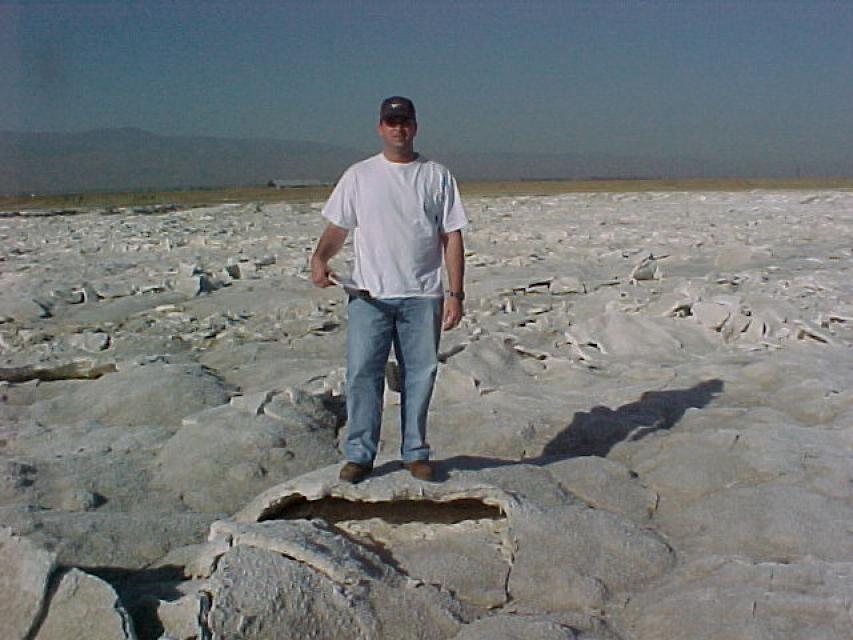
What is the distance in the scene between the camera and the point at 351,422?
3512 mm

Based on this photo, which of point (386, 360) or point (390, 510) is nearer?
point (390, 510)

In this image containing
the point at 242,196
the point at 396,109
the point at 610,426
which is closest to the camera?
the point at 396,109

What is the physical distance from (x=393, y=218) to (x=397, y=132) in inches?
12.2

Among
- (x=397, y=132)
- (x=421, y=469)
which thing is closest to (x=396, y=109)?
(x=397, y=132)

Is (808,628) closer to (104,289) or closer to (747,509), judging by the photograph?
(747,509)

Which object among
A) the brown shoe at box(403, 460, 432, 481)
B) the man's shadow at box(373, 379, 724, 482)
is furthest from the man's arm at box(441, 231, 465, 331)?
the man's shadow at box(373, 379, 724, 482)

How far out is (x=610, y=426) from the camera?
4.50 metres

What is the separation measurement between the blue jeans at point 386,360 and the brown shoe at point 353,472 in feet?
0.12

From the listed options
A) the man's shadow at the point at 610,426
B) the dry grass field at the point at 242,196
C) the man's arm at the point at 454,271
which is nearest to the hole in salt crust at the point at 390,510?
the man's shadow at the point at 610,426

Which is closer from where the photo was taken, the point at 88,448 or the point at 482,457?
the point at 482,457

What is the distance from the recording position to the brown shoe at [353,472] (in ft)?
10.9

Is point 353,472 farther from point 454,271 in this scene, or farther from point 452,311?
point 454,271

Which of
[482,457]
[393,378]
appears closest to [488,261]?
[393,378]

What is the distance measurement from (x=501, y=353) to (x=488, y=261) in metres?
5.20
